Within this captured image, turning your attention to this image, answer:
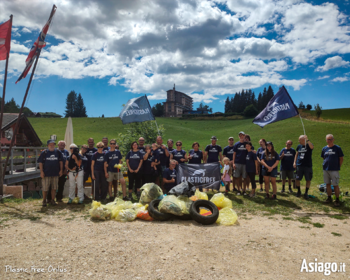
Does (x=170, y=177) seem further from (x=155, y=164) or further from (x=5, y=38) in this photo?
(x=5, y=38)

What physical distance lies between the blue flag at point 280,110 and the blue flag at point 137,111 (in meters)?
4.76

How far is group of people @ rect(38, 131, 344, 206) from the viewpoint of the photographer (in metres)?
7.17

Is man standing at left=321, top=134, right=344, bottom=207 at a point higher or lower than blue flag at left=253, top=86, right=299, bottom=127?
lower

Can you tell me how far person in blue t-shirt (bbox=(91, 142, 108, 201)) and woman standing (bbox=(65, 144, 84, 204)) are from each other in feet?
1.37

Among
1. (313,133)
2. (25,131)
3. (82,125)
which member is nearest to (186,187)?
(25,131)

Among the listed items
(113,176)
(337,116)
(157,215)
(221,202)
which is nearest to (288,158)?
(221,202)

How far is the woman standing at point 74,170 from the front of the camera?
24.3 ft

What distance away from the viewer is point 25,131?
73.0 ft

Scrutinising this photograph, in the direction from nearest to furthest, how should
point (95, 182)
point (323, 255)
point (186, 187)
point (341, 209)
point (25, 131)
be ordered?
point (323, 255)
point (186, 187)
point (341, 209)
point (95, 182)
point (25, 131)

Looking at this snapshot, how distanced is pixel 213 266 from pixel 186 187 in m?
2.65

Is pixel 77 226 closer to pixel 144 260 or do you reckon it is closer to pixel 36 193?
pixel 144 260

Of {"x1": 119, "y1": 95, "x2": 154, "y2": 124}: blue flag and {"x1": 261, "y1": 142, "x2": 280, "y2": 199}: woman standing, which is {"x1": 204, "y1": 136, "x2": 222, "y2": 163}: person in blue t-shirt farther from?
{"x1": 119, "y1": 95, "x2": 154, "y2": 124}: blue flag

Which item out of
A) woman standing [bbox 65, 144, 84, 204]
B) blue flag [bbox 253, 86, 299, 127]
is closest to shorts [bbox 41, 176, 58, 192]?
woman standing [bbox 65, 144, 84, 204]

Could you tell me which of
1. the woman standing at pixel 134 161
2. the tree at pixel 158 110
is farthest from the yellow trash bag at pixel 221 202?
the tree at pixel 158 110
